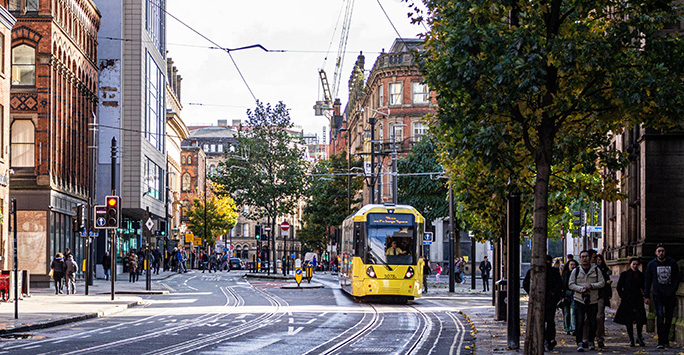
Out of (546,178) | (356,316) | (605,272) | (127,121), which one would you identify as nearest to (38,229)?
(127,121)

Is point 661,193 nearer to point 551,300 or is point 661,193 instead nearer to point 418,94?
point 551,300

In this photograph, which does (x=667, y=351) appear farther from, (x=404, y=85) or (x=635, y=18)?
(x=404, y=85)

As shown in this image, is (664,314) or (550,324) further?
(664,314)

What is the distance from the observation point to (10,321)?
22594 mm

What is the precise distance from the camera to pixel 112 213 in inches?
1282

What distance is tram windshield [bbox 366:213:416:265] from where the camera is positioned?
33406mm

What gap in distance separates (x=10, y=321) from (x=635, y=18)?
571 inches

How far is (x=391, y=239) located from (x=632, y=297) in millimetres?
15106

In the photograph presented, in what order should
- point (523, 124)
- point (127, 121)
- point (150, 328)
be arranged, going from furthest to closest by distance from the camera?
point (127, 121) < point (150, 328) < point (523, 124)

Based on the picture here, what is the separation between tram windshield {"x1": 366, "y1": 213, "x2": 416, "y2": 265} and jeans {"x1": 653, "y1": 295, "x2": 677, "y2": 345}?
51.1 ft

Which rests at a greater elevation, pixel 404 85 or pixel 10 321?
pixel 404 85

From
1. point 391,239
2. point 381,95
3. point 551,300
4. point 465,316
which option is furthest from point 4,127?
point 381,95

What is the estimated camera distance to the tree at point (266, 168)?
63.1 meters

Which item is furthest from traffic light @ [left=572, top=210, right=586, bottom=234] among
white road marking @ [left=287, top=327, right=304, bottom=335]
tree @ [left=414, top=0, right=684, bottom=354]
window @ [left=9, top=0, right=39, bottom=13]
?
window @ [left=9, top=0, right=39, bottom=13]
